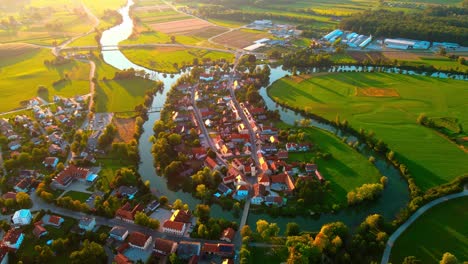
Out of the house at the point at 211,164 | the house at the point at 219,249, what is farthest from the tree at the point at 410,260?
the house at the point at 211,164

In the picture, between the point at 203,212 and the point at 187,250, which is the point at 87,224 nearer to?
the point at 187,250

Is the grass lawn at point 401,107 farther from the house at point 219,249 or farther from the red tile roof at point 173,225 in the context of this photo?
the red tile roof at point 173,225

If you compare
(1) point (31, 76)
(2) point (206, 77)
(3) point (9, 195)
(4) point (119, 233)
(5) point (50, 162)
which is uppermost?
(2) point (206, 77)

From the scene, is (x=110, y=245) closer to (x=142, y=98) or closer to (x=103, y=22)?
(x=142, y=98)

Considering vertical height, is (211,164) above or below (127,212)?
above

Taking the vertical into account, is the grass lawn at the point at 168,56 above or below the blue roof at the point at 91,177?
above

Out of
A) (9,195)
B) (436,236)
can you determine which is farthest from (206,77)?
(436,236)

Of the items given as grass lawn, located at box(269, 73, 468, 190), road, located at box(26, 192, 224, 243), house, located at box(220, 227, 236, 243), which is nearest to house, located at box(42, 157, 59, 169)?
road, located at box(26, 192, 224, 243)

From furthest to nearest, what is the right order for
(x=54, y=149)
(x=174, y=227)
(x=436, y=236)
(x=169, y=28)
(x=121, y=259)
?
1. (x=169, y=28)
2. (x=54, y=149)
3. (x=174, y=227)
4. (x=436, y=236)
5. (x=121, y=259)
